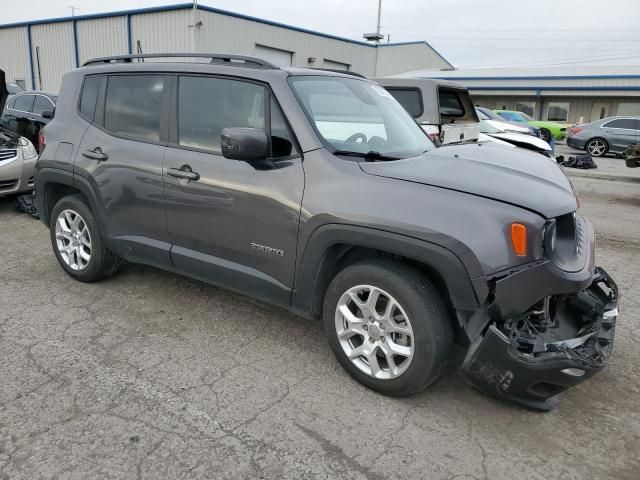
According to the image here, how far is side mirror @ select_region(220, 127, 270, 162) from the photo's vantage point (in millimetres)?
2898

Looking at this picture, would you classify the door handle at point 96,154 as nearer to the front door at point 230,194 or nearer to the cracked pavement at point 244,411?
the front door at point 230,194

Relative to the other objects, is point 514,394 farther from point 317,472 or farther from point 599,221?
point 599,221

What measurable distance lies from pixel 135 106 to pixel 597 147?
19.0 m

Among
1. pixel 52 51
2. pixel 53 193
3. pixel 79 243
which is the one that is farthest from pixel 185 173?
pixel 52 51

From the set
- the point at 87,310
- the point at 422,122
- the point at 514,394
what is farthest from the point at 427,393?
the point at 422,122

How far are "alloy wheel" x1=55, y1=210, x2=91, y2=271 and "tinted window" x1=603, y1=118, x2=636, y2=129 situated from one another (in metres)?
19.4

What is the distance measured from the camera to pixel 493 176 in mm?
2801

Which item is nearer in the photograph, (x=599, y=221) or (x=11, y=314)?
(x=11, y=314)

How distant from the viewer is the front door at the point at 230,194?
3.07 meters

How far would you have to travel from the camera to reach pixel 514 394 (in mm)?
Answer: 2605

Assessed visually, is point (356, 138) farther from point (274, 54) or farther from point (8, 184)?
point (274, 54)

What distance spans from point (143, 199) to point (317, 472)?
7.63 ft

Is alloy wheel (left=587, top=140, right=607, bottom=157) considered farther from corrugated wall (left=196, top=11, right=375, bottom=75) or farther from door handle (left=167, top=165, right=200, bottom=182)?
door handle (left=167, top=165, right=200, bottom=182)

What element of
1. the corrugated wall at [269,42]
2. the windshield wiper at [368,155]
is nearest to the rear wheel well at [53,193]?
the windshield wiper at [368,155]
